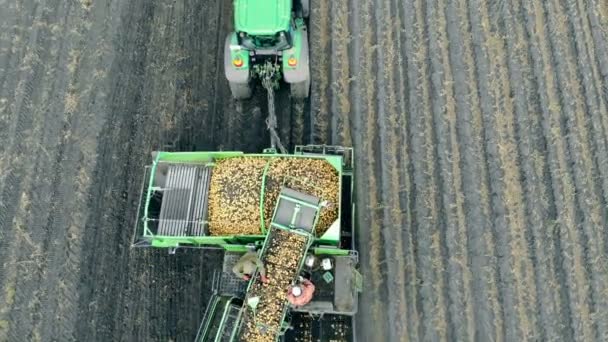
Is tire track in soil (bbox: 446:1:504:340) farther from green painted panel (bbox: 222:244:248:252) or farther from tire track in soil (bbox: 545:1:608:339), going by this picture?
green painted panel (bbox: 222:244:248:252)

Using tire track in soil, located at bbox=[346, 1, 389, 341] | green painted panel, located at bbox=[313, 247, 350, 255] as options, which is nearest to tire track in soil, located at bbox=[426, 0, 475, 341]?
tire track in soil, located at bbox=[346, 1, 389, 341]

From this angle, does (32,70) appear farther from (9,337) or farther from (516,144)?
(516,144)

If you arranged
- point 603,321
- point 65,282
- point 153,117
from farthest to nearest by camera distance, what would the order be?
1. point 153,117
2. point 65,282
3. point 603,321

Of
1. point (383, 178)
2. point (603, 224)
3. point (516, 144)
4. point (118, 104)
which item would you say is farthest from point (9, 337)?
point (603, 224)

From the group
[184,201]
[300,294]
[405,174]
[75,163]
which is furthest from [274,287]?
[75,163]

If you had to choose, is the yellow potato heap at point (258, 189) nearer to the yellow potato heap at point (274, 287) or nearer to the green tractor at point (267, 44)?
the yellow potato heap at point (274, 287)

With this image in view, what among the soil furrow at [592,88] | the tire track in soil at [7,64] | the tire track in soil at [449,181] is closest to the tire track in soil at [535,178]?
the soil furrow at [592,88]
